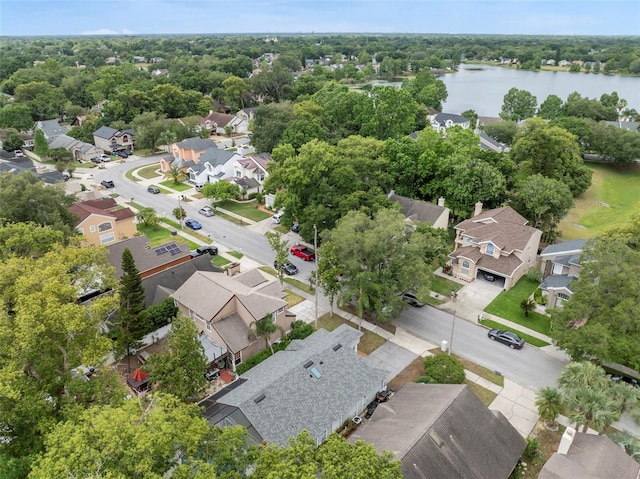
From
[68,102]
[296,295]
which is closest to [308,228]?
[296,295]

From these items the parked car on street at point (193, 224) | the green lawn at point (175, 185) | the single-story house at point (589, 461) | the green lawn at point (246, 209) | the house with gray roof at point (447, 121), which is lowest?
the green lawn at point (175, 185)

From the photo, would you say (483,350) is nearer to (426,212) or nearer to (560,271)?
(560,271)

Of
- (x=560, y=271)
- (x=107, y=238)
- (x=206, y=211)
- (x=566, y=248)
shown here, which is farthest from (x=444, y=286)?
(x=107, y=238)

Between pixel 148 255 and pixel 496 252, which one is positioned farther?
pixel 496 252

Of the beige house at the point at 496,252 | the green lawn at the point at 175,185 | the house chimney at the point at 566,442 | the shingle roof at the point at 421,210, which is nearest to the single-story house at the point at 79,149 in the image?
the green lawn at the point at 175,185

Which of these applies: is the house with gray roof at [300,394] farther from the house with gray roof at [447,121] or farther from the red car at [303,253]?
the house with gray roof at [447,121]
